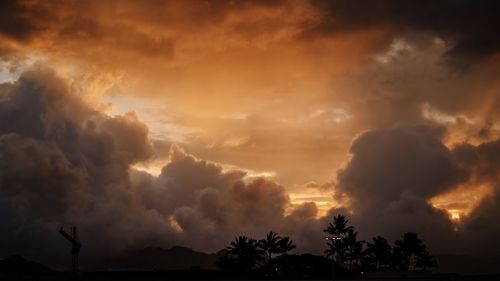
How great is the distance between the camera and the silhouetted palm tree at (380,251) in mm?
185262

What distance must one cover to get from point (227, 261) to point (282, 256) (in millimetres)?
16563

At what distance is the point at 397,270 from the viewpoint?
560 ft

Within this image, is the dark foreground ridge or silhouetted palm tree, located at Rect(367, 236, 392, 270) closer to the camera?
the dark foreground ridge

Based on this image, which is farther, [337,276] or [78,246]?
[78,246]

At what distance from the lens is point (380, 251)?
186 meters

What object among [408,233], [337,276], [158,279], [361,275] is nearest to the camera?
[158,279]

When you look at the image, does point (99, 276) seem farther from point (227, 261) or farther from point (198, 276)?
point (227, 261)

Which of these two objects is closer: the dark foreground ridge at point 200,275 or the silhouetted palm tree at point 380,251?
the dark foreground ridge at point 200,275

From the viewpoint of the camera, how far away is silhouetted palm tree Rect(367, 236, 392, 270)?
608 feet

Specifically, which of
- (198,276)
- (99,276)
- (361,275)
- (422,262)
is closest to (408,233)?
(422,262)

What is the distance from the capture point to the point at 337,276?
532 ft

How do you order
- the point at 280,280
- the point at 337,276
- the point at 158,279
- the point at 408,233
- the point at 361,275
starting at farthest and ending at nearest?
the point at 408,233, the point at 361,275, the point at 337,276, the point at 280,280, the point at 158,279

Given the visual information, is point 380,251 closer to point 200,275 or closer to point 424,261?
point 424,261

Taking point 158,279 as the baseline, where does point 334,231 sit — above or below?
above
